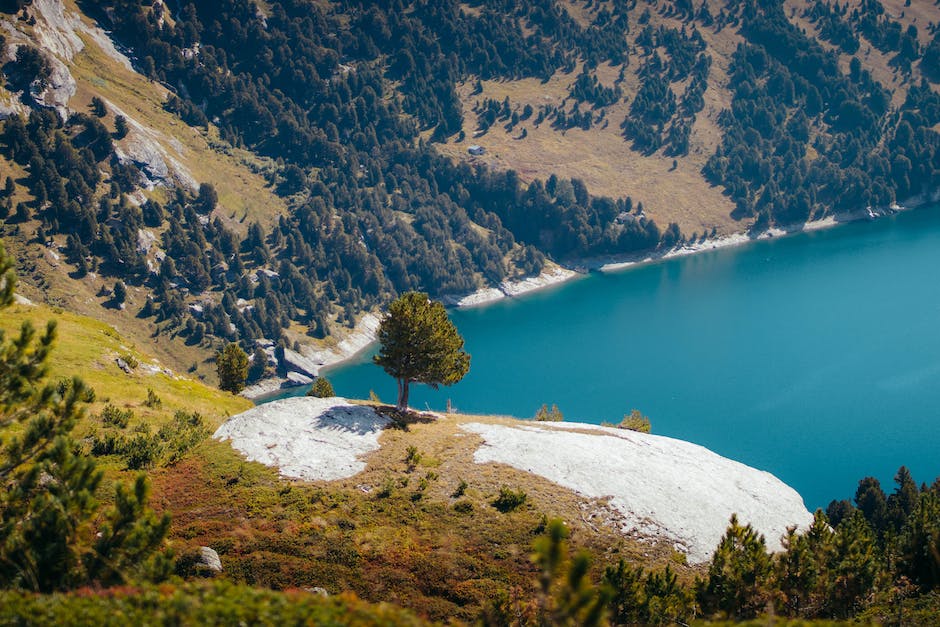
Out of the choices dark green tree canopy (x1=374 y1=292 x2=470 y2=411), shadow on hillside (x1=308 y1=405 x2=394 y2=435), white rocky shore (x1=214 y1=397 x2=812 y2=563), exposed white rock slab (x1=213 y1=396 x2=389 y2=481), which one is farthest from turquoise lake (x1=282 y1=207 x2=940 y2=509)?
exposed white rock slab (x1=213 y1=396 x2=389 y2=481)

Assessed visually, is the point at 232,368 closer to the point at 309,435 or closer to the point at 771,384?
the point at 309,435

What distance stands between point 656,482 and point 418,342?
2232 centimetres

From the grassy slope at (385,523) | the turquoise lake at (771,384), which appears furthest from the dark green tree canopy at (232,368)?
the turquoise lake at (771,384)

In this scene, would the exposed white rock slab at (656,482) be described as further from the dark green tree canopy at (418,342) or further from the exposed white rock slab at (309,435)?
the exposed white rock slab at (309,435)

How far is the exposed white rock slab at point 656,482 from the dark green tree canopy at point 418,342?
579cm

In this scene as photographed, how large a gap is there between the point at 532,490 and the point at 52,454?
96.5 feet

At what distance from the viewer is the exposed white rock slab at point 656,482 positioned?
43969 millimetres

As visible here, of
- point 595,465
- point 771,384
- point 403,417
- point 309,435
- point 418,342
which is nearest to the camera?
point 309,435

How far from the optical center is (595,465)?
4941 cm

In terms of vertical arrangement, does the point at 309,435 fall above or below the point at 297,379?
above

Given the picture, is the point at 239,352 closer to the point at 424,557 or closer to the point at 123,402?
the point at 123,402

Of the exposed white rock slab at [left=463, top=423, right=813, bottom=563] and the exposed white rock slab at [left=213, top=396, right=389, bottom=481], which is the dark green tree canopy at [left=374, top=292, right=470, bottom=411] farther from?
the exposed white rock slab at [left=463, top=423, right=813, bottom=563]

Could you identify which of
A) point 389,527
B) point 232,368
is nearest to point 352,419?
point 389,527

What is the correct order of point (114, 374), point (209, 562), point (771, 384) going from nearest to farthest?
point (209, 562) → point (114, 374) → point (771, 384)
